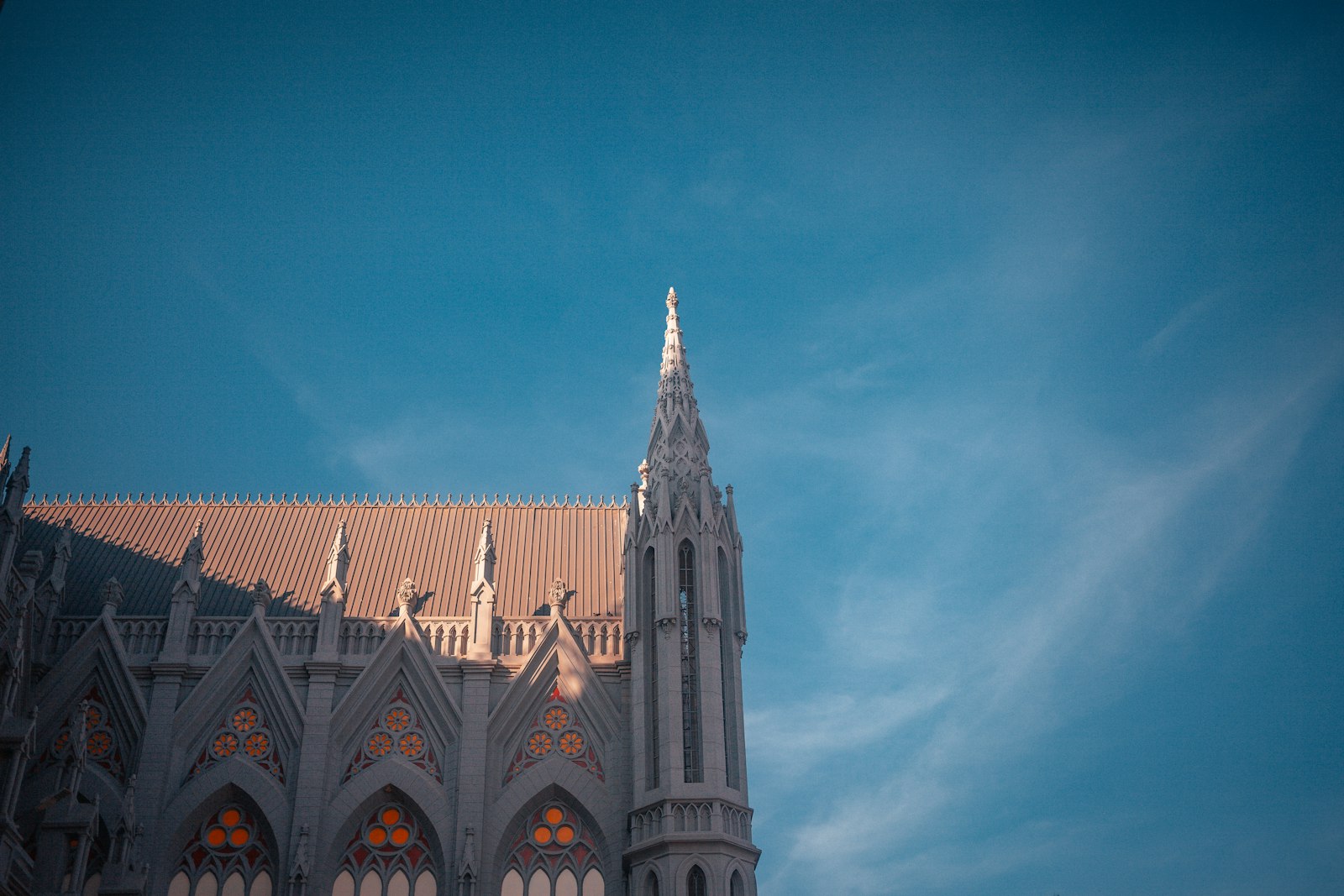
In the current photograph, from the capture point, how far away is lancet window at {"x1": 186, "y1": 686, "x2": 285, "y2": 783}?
3866 cm

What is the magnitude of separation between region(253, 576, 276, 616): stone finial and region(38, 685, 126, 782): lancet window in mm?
4782

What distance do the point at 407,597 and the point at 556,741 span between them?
6296 mm

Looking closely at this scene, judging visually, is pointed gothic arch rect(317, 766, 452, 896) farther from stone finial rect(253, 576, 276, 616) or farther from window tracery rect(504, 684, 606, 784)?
stone finial rect(253, 576, 276, 616)

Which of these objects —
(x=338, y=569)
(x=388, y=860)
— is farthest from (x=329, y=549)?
(x=388, y=860)

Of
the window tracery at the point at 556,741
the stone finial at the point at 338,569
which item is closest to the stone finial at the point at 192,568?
the stone finial at the point at 338,569

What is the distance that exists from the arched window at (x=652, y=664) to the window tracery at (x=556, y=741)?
2185 mm

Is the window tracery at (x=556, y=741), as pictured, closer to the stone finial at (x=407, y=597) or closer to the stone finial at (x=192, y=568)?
the stone finial at (x=407, y=597)

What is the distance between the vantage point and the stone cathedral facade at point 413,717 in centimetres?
3684

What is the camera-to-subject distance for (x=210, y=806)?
38219mm

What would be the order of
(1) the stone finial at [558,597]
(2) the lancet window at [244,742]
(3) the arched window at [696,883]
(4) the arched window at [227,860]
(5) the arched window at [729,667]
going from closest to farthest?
1. (3) the arched window at [696,883]
2. (5) the arched window at [729,667]
3. (4) the arched window at [227,860]
4. (2) the lancet window at [244,742]
5. (1) the stone finial at [558,597]

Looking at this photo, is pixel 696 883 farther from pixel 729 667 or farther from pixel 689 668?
pixel 729 667

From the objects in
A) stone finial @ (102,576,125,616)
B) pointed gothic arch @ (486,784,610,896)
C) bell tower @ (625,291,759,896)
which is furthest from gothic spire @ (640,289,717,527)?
stone finial @ (102,576,125,616)

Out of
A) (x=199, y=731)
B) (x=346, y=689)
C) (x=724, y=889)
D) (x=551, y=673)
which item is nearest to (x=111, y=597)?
(x=199, y=731)

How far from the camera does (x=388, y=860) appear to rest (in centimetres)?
3803
